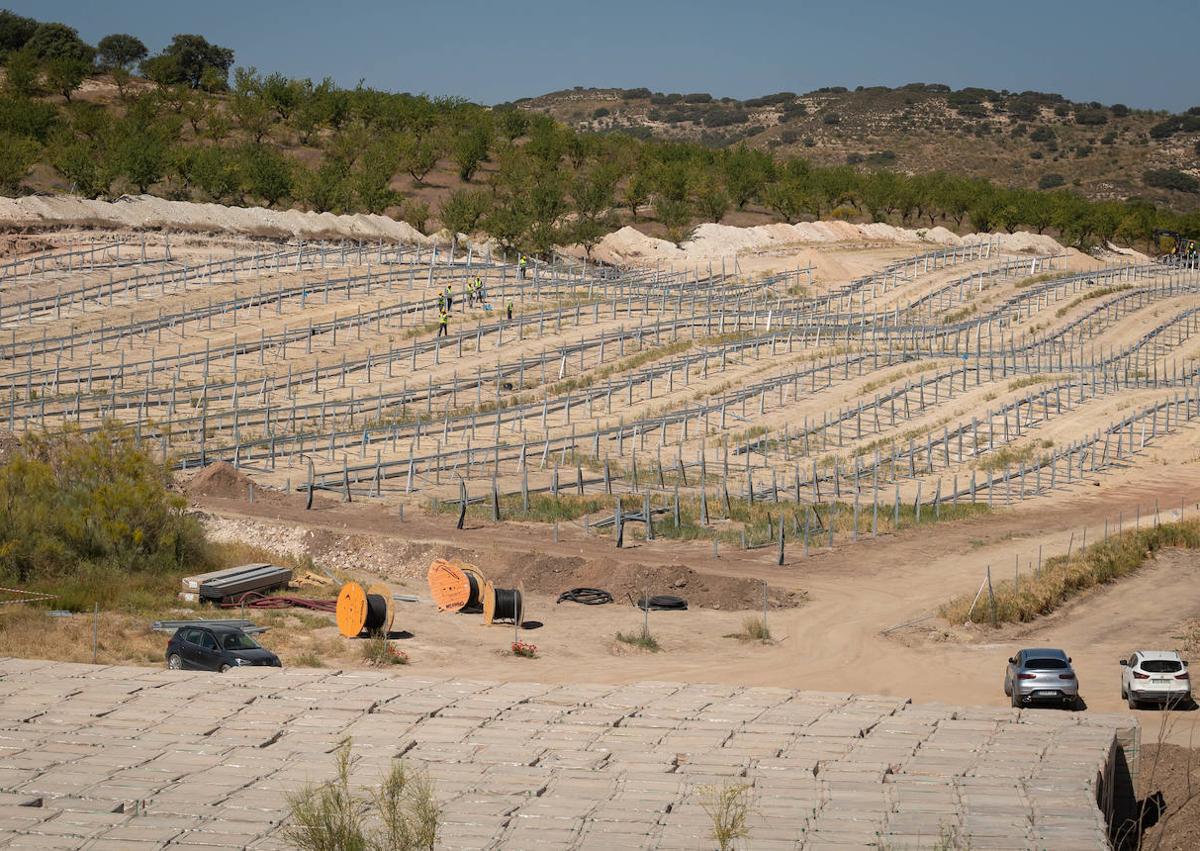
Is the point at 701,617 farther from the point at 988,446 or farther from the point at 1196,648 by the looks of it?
the point at 988,446

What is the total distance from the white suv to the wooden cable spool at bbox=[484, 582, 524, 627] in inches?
450

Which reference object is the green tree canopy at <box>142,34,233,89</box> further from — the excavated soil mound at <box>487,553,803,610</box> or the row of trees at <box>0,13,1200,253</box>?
the excavated soil mound at <box>487,553,803,610</box>

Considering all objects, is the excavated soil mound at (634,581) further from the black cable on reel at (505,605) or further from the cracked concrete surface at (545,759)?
the cracked concrete surface at (545,759)

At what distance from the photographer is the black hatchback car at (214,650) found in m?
25.9

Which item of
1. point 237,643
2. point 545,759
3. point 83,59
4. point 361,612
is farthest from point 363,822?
point 83,59

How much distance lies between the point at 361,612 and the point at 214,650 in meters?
4.29

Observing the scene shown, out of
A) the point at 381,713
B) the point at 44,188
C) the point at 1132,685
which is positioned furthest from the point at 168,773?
the point at 44,188

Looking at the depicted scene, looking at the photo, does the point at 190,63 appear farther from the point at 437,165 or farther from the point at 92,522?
the point at 92,522

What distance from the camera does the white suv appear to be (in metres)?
26.2

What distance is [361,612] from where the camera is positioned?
30016 millimetres

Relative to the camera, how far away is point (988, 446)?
53531 mm

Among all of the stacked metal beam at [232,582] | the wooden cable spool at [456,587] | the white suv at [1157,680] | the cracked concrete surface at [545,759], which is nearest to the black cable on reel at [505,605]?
the wooden cable spool at [456,587]

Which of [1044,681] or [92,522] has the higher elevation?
[92,522]

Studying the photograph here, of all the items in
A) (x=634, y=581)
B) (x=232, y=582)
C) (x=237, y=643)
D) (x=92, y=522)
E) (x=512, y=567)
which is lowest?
(x=512, y=567)
